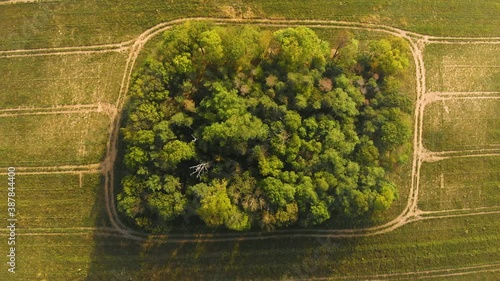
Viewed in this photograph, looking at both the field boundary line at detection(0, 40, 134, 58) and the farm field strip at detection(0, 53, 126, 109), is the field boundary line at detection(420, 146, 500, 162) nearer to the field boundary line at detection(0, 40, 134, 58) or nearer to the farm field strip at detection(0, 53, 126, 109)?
the farm field strip at detection(0, 53, 126, 109)

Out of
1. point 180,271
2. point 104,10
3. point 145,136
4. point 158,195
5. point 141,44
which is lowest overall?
point 180,271

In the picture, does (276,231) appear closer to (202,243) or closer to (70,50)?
(202,243)

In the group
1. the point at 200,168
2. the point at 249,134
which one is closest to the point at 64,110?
the point at 200,168

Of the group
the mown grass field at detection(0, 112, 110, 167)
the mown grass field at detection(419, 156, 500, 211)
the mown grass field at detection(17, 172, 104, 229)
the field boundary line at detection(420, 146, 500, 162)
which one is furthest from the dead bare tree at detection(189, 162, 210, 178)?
the field boundary line at detection(420, 146, 500, 162)

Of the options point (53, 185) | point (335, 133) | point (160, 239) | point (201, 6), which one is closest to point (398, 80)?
point (335, 133)

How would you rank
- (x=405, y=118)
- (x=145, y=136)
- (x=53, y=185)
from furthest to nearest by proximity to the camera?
(x=53, y=185), (x=405, y=118), (x=145, y=136)

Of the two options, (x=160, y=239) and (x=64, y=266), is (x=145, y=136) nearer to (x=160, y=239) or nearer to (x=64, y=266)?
(x=160, y=239)

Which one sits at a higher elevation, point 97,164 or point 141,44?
Answer: point 141,44
